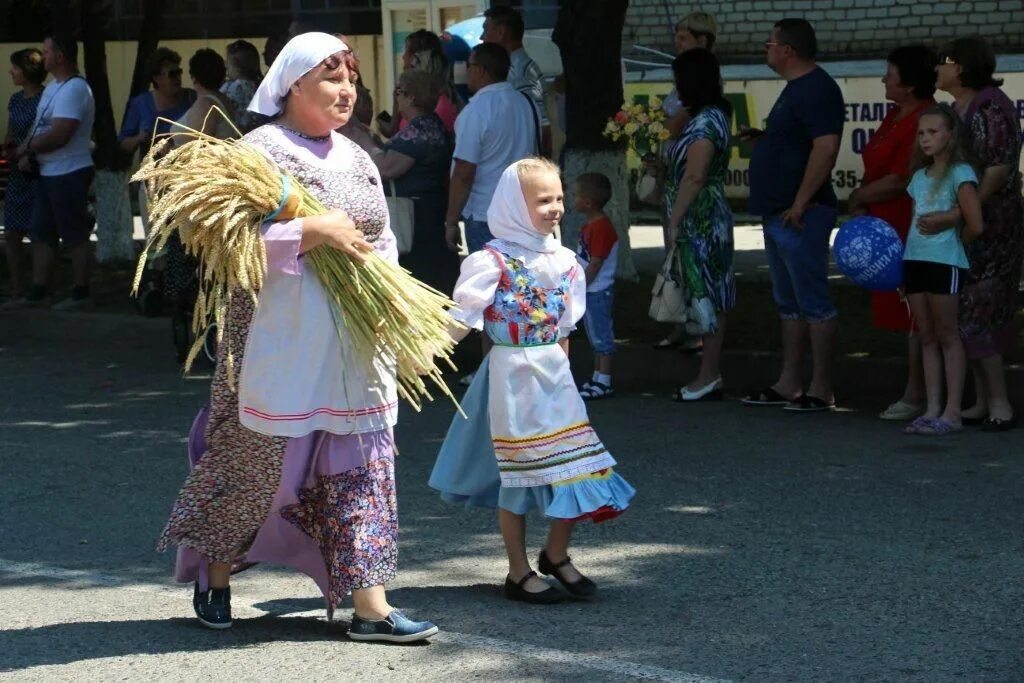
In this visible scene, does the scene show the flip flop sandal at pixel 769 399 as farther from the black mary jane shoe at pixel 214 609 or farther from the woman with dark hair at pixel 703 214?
the black mary jane shoe at pixel 214 609

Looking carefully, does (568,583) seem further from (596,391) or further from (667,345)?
(667,345)

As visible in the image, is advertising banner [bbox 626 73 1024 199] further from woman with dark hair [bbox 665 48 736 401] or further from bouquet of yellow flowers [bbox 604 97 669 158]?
woman with dark hair [bbox 665 48 736 401]

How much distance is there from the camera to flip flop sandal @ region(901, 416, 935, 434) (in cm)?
842

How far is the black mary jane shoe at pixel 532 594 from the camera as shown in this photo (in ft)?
19.0

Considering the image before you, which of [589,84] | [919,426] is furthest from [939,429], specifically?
[589,84]

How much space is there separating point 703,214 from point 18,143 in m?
6.15

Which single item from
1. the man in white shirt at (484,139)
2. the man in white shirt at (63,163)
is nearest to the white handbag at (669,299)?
the man in white shirt at (484,139)

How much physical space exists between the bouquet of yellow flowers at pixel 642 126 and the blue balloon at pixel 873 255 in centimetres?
169

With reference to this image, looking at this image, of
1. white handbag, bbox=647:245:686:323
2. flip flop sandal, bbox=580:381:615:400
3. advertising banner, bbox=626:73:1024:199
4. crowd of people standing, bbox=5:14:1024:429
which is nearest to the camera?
crowd of people standing, bbox=5:14:1024:429

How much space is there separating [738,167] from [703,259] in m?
11.0

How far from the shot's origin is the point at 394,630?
533 centimetres

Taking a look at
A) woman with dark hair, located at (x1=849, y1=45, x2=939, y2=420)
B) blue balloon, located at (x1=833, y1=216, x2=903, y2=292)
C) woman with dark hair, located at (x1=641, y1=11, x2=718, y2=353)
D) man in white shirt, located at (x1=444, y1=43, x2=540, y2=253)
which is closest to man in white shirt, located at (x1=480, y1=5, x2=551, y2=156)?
woman with dark hair, located at (x1=641, y1=11, x2=718, y2=353)

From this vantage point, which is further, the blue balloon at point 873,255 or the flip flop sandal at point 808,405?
the flip flop sandal at point 808,405

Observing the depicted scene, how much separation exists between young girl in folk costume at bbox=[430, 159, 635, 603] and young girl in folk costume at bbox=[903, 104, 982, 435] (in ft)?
10.0
